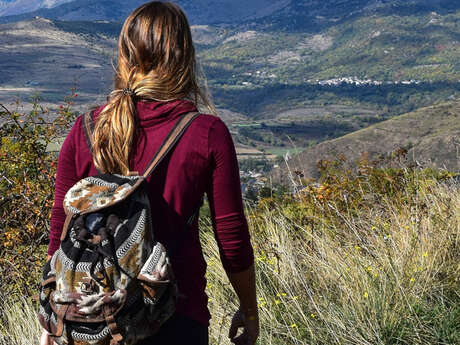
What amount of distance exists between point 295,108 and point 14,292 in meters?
133

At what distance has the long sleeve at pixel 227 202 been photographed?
1.39 m

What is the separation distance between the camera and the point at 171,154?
54.6 inches

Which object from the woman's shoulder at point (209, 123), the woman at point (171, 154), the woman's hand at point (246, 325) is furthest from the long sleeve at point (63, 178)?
the woman's hand at point (246, 325)

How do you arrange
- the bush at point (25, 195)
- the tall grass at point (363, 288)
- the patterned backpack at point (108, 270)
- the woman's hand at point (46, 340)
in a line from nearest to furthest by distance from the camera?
the patterned backpack at point (108, 270), the woman's hand at point (46, 340), the tall grass at point (363, 288), the bush at point (25, 195)

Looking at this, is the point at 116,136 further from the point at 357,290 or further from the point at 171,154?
the point at 357,290

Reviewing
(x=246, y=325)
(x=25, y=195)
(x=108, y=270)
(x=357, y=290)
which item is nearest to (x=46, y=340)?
(x=108, y=270)

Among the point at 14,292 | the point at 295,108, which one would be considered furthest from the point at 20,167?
the point at 295,108

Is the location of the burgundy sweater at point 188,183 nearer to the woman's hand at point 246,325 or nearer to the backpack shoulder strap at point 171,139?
the backpack shoulder strap at point 171,139

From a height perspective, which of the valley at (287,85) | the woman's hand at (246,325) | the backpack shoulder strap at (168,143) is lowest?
→ the valley at (287,85)

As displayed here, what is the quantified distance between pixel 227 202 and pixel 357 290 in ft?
4.48

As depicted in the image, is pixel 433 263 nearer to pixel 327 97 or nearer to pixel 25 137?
pixel 25 137

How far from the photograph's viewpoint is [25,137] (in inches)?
247

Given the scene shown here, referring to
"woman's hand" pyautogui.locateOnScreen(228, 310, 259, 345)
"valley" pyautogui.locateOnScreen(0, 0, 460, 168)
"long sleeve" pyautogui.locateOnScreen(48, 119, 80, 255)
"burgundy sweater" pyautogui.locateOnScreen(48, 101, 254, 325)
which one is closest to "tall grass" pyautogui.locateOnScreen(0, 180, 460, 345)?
"woman's hand" pyautogui.locateOnScreen(228, 310, 259, 345)

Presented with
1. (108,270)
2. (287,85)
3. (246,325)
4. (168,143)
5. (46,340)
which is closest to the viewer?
(108,270)
